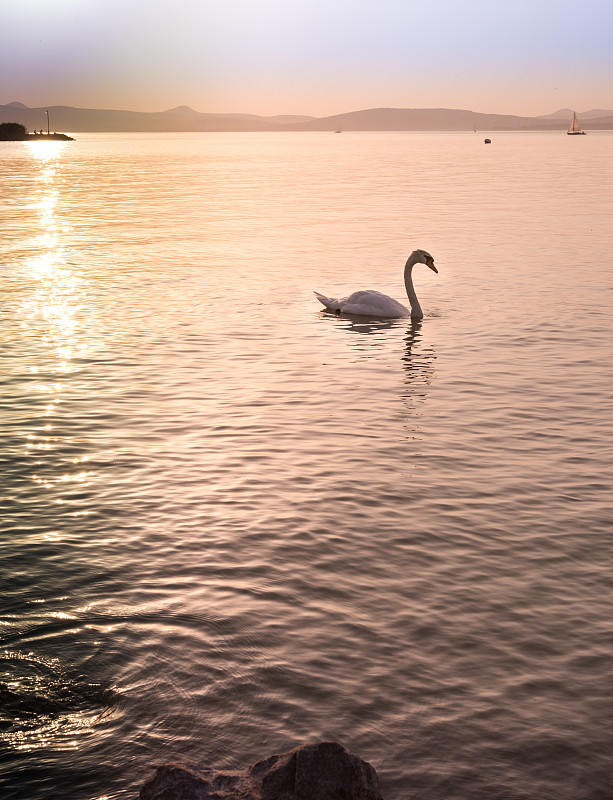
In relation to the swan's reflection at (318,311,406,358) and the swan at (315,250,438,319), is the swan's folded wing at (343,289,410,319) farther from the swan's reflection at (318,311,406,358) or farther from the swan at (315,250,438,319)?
the swan's reflection at (318,311,406,358)

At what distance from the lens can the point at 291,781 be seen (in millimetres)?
4938

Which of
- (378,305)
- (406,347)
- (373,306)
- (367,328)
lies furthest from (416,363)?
(373,306)

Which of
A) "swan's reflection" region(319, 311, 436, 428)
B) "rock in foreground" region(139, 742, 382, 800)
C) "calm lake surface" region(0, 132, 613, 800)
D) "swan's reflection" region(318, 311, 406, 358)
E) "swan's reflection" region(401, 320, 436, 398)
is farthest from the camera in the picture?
"swan's reflection" region(318, 311, 406, 358)

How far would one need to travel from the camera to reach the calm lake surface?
259 inches

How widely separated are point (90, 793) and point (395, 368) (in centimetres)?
1239

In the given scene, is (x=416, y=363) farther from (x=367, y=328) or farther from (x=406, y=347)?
(x=367, y=328)

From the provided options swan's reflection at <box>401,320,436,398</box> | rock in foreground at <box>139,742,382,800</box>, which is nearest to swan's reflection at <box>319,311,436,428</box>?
swan's reflection at <box>401,320,436,398</box>

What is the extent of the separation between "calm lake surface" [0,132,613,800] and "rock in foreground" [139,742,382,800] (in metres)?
1.07

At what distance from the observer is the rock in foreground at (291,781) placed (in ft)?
15.9

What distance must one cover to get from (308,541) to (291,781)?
4968mm

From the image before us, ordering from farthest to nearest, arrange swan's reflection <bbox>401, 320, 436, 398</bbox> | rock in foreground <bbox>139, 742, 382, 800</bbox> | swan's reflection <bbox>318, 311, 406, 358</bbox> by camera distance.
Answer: swan's reflection <bbox>318, 311, 406, 358</bbox>
swan's reflection <bbox>401, 320, 436, 398</bbox>
rock in foreground <bbox>139, 742, 382, 800</bbox>

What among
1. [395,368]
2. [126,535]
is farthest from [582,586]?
[395,368]

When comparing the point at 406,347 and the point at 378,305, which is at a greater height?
the point at 378,305

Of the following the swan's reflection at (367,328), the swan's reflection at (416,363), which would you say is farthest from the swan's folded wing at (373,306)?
the swan's reflection at (416,363)
